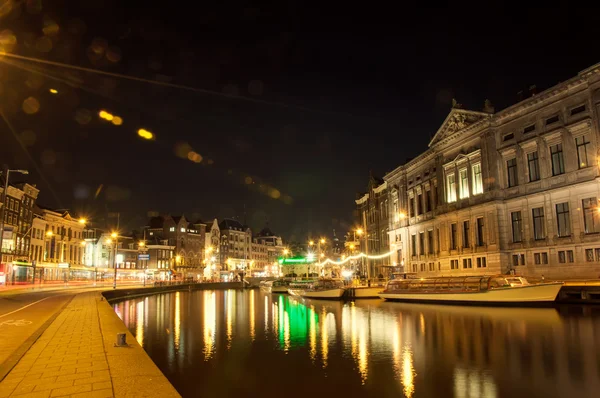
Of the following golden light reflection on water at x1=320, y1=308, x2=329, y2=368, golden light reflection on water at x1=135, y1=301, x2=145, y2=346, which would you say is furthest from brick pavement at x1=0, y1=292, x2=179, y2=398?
golden light reflection on water at x1=320, y1=308, x2=329, y2=368

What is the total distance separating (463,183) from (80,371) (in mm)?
55637

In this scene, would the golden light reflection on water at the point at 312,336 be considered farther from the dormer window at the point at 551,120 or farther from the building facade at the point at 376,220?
the building facade at the point at 376,220

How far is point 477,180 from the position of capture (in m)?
57.0

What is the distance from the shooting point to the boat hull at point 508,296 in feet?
120

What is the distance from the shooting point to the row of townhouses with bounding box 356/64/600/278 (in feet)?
137

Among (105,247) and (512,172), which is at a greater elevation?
(512,172)

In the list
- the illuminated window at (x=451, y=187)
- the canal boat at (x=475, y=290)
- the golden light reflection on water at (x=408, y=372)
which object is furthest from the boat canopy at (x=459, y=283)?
the golden light reflection on water at (x=408, y=372)

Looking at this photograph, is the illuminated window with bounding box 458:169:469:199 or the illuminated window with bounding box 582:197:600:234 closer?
the illuminated window with bounding box 582:197:600:234

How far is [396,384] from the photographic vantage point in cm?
1397

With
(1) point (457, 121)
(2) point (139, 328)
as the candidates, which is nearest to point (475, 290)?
(1) point (457, 121)

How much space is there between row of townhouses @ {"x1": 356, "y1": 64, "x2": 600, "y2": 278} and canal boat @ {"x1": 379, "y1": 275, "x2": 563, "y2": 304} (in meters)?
6.92

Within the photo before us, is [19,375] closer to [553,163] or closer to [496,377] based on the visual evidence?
[496,377]

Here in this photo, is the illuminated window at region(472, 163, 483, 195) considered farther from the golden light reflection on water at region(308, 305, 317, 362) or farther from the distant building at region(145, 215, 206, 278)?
the distant building at region(145, 215, 206, 278)

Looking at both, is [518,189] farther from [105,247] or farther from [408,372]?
[105,247]
